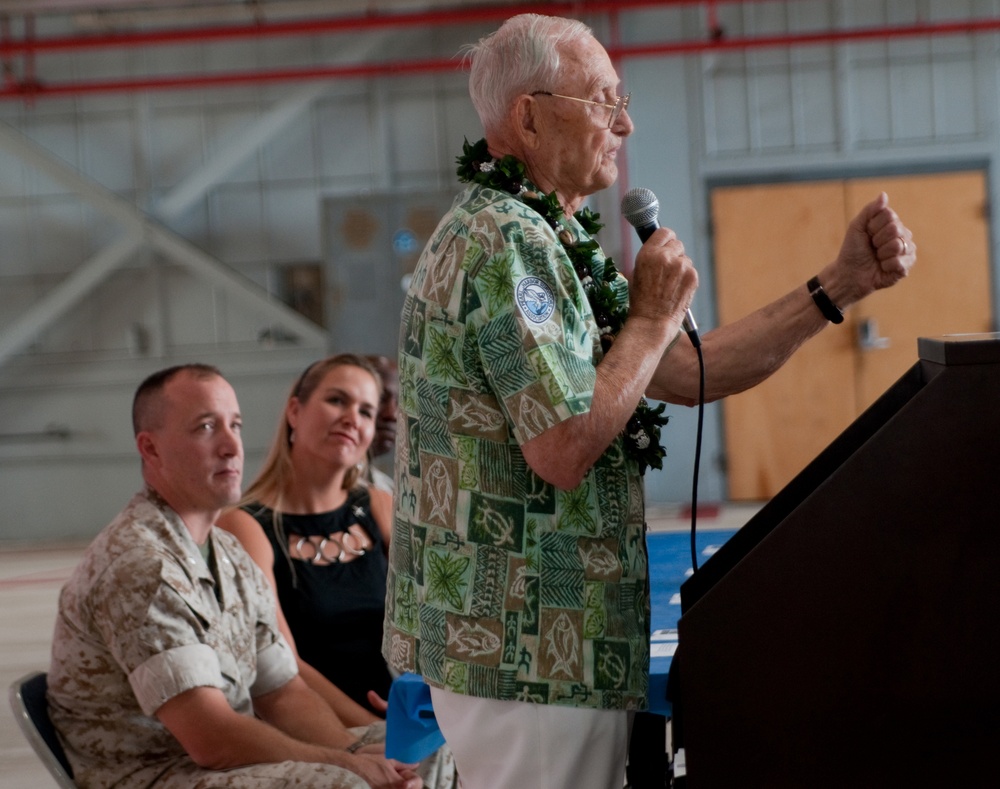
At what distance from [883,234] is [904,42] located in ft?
23.9

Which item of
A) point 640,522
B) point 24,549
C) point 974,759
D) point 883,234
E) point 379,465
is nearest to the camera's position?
point 974,759

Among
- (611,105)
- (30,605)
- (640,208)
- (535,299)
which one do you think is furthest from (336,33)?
(535,299)

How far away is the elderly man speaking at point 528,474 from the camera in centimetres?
146

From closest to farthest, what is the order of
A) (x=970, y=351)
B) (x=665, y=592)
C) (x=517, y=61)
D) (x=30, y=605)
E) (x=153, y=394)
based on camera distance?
(x=970, y=351) → (x=517, y=61) → (x=665, y=592) → (x=153, y=394) → (x=30, y=605)

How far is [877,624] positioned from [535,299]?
0.54 metres

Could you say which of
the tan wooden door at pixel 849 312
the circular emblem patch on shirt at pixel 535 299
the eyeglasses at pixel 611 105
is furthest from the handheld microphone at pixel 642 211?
the tan wooden door at pixel 849 312

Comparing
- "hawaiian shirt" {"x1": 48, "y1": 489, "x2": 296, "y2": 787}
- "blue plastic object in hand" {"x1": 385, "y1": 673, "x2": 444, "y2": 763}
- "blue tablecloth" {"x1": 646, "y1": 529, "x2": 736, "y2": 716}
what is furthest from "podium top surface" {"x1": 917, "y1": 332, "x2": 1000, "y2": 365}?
"hawaiian shirt" {"x1": 48, "y1": 489, "x2": 296, "y2": 787}

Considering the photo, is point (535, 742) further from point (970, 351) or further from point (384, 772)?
point (384, 772)

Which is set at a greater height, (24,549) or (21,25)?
(21,25)

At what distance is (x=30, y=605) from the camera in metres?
6.69

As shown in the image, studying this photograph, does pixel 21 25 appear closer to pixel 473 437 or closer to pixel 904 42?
pixel 904 42

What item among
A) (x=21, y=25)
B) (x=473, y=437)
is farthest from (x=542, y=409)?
(x=21, y=25)

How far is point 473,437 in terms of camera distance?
1.53 m

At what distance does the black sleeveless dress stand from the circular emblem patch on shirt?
150cm
